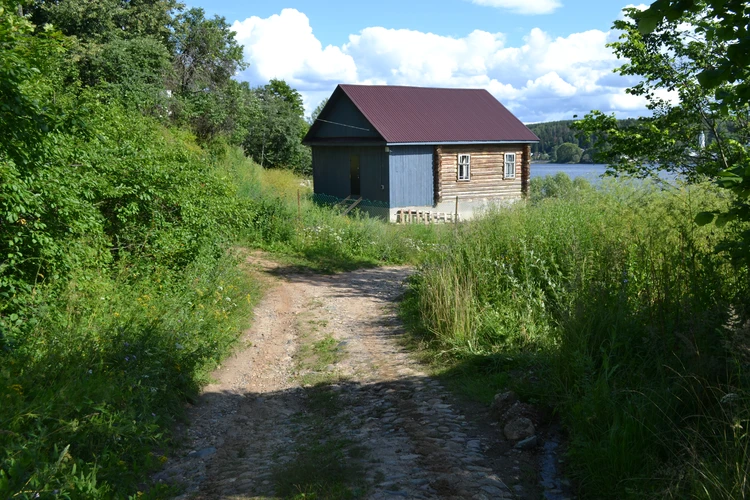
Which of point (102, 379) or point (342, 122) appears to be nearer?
point (102, 379)

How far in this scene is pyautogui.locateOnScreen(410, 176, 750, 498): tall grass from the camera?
165 inches

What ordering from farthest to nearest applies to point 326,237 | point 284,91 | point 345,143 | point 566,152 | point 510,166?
point 284,91 → point 510,166 → point 566,152 → point 345,143 → point 326,237

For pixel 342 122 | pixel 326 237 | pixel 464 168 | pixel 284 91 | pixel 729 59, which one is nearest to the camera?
pixel 729 59

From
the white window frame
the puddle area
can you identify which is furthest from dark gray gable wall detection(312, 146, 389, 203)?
the puddle area

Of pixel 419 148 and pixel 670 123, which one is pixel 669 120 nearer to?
pixel 670 123

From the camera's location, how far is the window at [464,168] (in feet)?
93.9

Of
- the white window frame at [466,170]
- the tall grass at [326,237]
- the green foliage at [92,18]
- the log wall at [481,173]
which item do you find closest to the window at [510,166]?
the log wall at [481,173]

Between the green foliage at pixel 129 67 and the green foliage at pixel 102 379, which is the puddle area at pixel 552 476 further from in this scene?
the green foliage at pixel 129 67

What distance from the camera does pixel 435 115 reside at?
28766 mm

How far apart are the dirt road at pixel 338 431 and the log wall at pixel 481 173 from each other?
61.1ft

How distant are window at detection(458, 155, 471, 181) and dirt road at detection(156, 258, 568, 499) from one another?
1948 cm

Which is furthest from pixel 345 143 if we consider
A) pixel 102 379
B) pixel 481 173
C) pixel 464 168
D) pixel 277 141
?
pixel 102 379

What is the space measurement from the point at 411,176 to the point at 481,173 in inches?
158

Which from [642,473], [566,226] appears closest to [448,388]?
[642,473]
